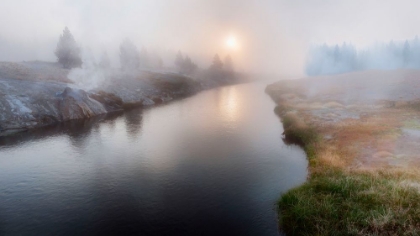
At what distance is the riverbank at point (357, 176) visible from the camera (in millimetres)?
18859

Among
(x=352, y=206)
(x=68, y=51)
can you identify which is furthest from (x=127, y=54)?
(x=352, y=206)

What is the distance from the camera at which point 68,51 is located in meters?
108

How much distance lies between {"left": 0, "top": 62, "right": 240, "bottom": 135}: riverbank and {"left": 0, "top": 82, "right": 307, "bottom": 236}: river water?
29.7ft

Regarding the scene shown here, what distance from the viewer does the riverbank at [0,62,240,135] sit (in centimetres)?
6061

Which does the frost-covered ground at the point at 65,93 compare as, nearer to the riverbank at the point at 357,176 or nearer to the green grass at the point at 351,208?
the riverbank at the point at 357,176

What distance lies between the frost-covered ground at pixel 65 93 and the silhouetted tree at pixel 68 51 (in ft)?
37.0

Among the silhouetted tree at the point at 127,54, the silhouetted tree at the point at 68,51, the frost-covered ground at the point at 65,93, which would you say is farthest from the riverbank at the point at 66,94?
the silhouetted tree at the point at 127,54

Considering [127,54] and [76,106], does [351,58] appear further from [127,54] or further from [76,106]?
[76,106]

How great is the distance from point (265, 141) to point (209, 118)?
21154 millimetres

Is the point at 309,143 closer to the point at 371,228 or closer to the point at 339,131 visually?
the point at 339,131

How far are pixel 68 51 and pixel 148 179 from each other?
97780 millimetres

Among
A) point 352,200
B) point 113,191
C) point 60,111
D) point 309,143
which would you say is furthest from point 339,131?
point 60,111

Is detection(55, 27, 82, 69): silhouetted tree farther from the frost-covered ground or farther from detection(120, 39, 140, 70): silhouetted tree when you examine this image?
detection(120, 39, 140, 70): silhouetted tree

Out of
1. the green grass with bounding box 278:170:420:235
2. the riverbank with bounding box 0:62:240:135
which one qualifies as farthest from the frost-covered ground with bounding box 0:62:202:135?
the green grass with bounding box 278:170:420:235
